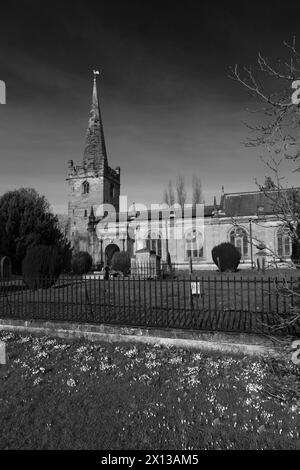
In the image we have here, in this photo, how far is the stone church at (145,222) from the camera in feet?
124

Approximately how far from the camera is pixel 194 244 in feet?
132

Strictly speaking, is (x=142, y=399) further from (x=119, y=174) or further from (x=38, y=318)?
(x=119, y=174)

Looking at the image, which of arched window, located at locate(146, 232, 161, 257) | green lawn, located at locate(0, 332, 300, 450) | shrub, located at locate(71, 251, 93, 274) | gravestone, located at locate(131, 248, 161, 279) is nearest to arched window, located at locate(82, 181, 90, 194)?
arched window, located at locate(146, 232, 161, 257)

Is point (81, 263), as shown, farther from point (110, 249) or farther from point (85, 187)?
point (85, 187)

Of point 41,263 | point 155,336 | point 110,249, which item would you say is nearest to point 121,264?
point 41,263

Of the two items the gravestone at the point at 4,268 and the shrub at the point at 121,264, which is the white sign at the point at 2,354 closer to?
the gravestone at the point at 4,268

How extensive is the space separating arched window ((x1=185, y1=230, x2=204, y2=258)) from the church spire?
18619 millimetres

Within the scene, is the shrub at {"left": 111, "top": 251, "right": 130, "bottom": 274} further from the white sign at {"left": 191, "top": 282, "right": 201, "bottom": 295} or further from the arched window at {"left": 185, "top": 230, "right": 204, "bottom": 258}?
the white sign at {"left": 191, "top": 282, "right": 201, "bottom": 295}

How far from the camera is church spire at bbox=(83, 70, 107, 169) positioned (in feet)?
170

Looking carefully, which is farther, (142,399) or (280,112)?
(142,399)

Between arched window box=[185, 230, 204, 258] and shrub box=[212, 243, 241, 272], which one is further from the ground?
arched window box=[185, 230, 204, 258]

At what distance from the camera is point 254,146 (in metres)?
3.81

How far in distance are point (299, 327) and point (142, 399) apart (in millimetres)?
3207
